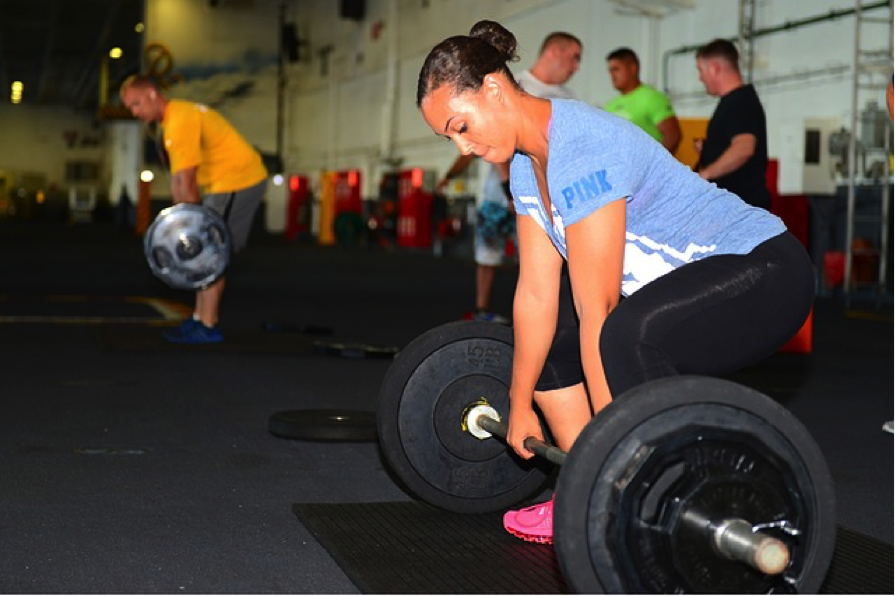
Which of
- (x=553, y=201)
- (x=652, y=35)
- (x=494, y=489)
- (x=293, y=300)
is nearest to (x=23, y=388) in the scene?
→ (x=494, y=489)

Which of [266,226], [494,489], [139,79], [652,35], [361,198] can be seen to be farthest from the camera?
[266,226]

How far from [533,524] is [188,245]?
3465 mm

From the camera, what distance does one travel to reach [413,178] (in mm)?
19609

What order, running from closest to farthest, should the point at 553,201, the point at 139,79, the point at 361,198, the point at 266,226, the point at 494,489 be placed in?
the point at 553,201, the point at 494,489, the point at 139,79, the point at 361,198, the point at 266,226

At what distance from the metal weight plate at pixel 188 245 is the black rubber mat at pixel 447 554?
3.03 m

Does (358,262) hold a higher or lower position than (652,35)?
lower

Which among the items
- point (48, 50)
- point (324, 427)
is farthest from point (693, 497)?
point (48, 50)

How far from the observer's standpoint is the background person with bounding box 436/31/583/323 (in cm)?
582

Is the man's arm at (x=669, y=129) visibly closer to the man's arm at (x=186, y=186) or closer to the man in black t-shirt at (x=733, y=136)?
the man in black t-shirt at (x=733, y=136)

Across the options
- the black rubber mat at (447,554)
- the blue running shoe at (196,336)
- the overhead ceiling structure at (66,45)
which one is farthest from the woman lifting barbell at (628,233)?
the overhead ceiling structure at (66,45)

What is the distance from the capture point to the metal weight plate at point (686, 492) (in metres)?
1.79

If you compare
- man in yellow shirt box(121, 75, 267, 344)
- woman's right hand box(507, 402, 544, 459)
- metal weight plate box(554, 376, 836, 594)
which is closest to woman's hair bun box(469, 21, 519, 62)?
woman's right hand box(507, 402, 544, 459)

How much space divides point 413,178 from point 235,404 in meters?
15.4

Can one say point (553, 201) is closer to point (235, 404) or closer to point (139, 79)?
point (235, 404)
